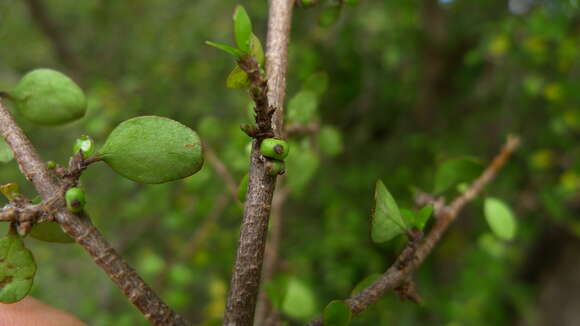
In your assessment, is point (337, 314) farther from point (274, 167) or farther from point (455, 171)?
point (455, 171)

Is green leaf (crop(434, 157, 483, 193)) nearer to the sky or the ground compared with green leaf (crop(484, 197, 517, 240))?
nearer to the sky

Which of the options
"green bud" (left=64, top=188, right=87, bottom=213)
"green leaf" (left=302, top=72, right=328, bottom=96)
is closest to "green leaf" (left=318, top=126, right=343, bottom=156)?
"green leaf" (left=302, top=72, right=328, bottom=96)

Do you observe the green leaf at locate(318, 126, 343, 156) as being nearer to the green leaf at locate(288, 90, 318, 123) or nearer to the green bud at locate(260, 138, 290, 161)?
the green leaf at locate(288, 90, 318, 123)

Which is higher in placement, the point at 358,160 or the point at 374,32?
the point at 374,32

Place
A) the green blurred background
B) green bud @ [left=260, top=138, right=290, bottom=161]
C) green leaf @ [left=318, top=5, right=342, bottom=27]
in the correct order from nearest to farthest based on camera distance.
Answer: green bud @ [left=260, top=138, right=290, bottom=161], green leaf @ [left=318, top=5, right=342, bottom=27], the green blurred background

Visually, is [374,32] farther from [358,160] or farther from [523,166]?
[523,166]

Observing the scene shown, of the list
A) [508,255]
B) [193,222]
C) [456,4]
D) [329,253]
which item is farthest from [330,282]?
[456,4]
